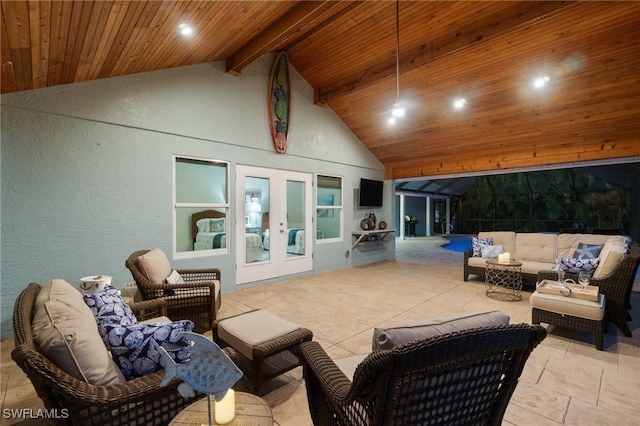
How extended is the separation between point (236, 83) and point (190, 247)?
9.49ft

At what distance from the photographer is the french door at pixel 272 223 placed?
4.95m

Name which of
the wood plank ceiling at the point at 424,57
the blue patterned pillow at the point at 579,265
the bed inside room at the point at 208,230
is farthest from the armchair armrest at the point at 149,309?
the blue patterned pillow at the point at 579,265

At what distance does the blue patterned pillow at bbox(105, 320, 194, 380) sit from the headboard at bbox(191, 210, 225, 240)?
10.7ft

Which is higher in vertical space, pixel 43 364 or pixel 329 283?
pixel 43 364

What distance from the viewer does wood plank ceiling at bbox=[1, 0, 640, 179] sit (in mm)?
2594

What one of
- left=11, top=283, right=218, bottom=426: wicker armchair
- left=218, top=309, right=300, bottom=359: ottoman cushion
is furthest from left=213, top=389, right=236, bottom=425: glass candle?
left=218, top=309, right=300, bottom=359: ottoman cushion

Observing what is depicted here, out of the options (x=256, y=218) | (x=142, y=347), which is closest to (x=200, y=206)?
(x=256, y=218)

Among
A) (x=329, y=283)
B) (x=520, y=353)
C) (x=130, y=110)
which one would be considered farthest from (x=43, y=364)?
(x=329, y=283)

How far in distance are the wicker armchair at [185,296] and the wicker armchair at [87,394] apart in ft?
5.04

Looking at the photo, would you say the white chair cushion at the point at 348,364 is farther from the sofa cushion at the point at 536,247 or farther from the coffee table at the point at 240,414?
the sofa cushion at the point at 536,247

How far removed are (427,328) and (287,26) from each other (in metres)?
3.85

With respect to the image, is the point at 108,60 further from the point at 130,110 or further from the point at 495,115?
the point at 495,115

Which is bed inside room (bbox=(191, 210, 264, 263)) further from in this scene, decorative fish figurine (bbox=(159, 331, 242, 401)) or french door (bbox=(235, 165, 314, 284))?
decorative fish figurine (bbox=(159, 331, 242, 401))

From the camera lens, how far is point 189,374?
95 cm
